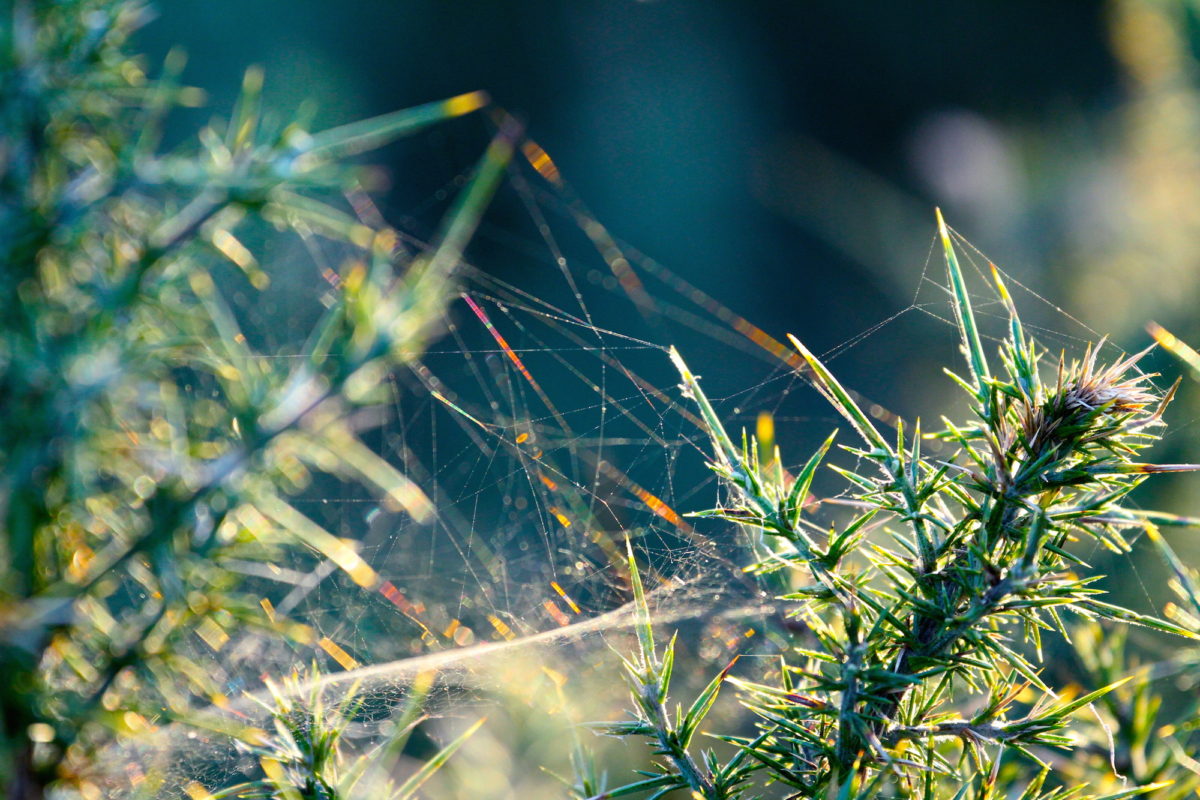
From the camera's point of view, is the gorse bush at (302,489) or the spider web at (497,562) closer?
the gorse bush at (302,489)

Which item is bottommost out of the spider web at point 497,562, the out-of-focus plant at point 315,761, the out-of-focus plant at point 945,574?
the spider web at point 497,562

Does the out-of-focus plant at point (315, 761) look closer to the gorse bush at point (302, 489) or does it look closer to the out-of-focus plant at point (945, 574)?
the gorse bush at point (302, 489)

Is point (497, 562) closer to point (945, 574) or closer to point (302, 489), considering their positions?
point (302, 489)

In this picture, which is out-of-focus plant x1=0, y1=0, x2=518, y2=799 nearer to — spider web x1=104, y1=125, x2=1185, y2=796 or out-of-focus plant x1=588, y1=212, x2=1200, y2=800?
spider web x1=104, y1=125, x2=1185, y2=796

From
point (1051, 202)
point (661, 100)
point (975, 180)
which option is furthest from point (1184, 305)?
point (661, 100)

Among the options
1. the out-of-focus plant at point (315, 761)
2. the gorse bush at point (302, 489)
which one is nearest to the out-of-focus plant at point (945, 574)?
the gorse bush at point (302, 489)

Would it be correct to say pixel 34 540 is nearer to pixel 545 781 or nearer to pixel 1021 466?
pixel 1021 466

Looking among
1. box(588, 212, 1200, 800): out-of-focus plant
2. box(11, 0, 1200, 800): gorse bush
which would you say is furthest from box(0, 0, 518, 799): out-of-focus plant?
box(588, 212, 1200, 800): out-of-focus plant
